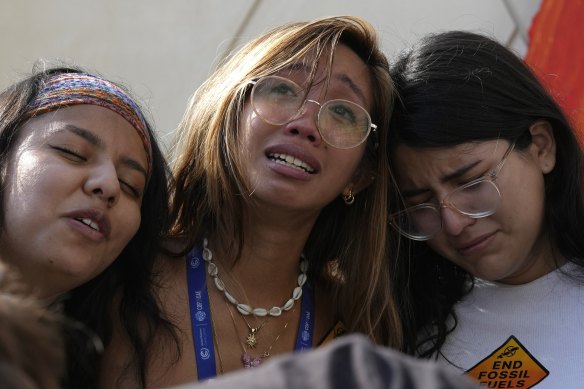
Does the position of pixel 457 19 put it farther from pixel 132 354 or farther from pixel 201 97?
pixel 132 354

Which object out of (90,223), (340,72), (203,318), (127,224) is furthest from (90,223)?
(340,72)

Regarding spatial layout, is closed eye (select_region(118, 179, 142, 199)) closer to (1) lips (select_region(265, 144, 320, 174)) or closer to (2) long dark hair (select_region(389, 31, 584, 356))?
(1) lips (select_region(265, 144, 320, 174))

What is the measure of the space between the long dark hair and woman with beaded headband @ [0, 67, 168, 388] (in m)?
0.67

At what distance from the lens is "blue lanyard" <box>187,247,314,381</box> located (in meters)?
2.21

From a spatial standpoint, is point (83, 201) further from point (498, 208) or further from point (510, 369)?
point (510, 369)

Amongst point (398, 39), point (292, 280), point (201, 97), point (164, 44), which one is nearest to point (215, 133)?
point (201, 97)

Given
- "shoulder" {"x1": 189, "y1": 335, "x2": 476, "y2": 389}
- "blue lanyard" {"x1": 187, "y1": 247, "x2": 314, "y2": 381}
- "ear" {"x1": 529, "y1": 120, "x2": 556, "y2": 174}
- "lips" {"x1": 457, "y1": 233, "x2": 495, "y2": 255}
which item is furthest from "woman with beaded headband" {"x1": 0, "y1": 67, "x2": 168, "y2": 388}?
"shoulder" {"x1": 189, "y1": 335, "x2": 476, "y2": 389}

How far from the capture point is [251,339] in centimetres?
233

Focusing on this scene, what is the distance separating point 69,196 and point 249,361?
2.20ft

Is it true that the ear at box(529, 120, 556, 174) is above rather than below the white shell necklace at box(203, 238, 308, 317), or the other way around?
above

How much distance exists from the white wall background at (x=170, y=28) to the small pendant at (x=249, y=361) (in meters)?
1.20

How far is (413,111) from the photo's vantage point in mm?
2346

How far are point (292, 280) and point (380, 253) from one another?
0.83ft

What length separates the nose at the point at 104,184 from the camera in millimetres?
1914
